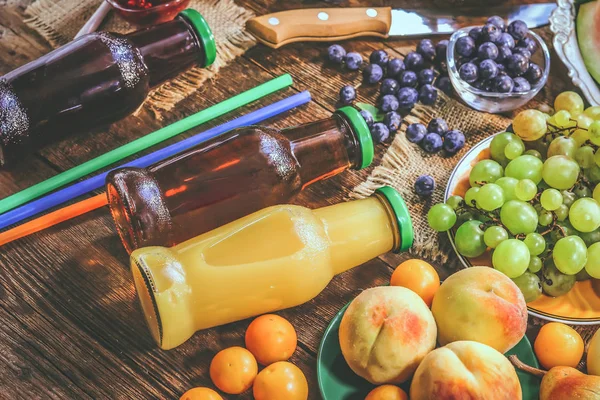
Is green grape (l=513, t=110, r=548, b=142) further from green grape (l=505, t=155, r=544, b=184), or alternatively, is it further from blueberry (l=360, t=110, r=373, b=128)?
blueberry (l=360, t=110, r=373, b=128)

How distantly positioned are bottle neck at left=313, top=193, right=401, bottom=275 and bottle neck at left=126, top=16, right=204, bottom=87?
1.07ft

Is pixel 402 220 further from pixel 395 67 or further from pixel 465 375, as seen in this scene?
pixel 395 67

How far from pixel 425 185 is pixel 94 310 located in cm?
50

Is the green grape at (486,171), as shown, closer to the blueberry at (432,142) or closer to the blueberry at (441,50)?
the blueberry at (432,142)

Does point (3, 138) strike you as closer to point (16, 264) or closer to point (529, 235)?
point (16, 264)

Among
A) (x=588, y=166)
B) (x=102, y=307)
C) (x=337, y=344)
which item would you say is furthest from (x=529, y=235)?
(x=102, y=307)

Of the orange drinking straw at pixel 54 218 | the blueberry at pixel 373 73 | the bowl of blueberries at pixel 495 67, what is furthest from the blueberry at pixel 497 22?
the orange drinking straw at pixel 54 218

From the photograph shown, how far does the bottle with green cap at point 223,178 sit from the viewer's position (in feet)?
2.69

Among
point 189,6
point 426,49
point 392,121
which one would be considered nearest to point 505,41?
point 426,49

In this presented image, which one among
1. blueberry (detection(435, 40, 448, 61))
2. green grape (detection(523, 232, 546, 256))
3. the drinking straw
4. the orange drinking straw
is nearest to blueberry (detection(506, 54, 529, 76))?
blueberry (detection(435, 40, 448, 61))

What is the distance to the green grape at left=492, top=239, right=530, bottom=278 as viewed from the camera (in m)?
0.79

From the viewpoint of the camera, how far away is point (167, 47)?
0.94 m

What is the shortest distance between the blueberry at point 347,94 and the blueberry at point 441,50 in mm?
171

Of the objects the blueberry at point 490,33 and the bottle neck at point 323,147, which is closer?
the bottle neck at point 323,147
